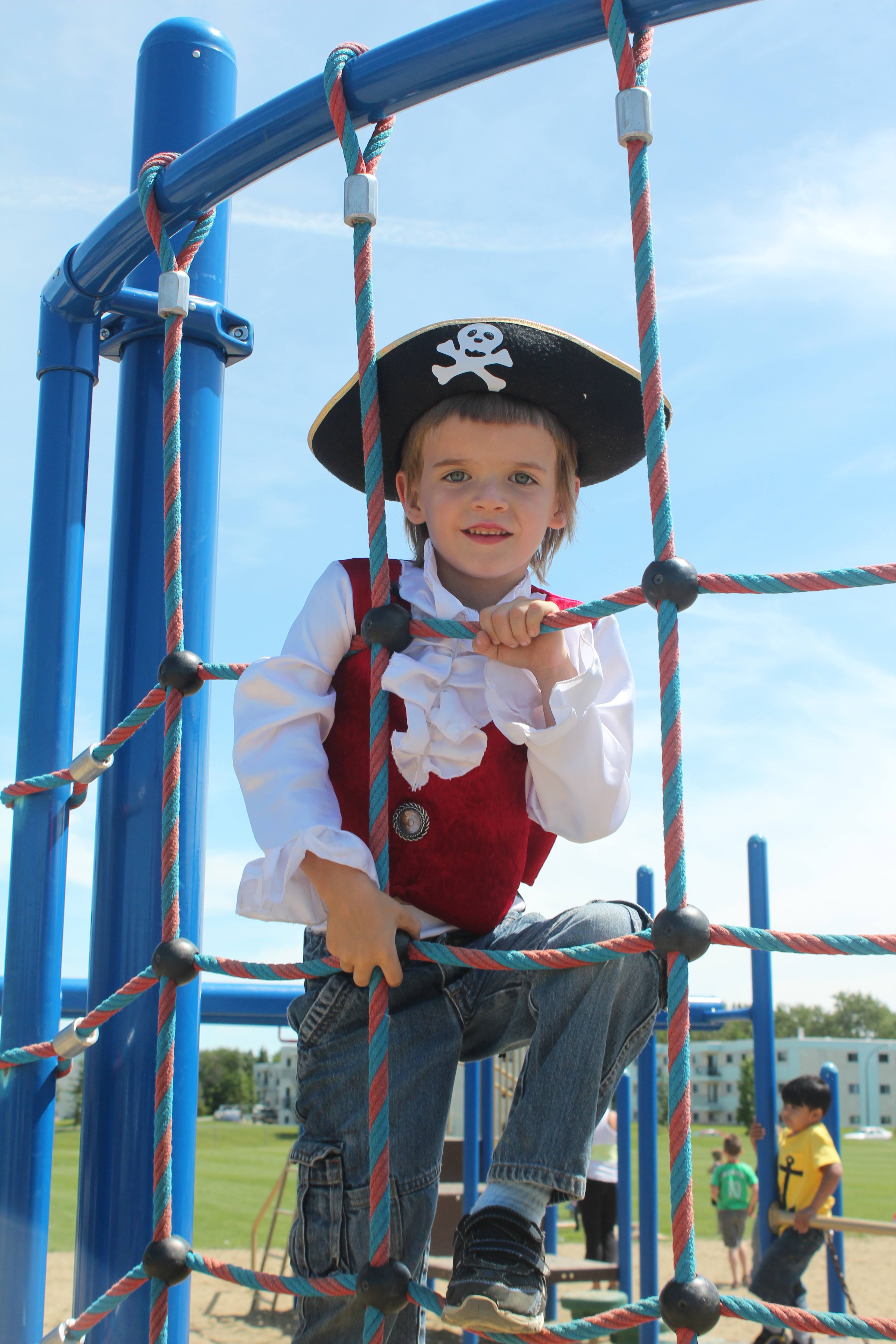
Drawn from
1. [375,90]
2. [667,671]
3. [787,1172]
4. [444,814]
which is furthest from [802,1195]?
[375,90]

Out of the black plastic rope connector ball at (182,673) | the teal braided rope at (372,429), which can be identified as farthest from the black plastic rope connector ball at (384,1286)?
the black plastic rope connector ball at (182,673)

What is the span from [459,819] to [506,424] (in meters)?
0.51

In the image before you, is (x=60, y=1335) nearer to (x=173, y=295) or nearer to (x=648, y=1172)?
(x=173, y=295)

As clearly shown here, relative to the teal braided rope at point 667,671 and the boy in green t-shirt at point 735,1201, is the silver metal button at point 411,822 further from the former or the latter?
the boy in green t-shirt at point 735,1201

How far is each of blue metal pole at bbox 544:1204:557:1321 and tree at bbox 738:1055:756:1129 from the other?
2832 cm

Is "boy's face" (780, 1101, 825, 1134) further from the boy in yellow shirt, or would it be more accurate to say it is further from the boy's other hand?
the boy's other hand

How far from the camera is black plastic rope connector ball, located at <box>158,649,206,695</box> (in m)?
1.64

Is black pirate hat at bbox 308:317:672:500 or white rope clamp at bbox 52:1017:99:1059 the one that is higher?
black pirate hat at bbox 308:317:672:500

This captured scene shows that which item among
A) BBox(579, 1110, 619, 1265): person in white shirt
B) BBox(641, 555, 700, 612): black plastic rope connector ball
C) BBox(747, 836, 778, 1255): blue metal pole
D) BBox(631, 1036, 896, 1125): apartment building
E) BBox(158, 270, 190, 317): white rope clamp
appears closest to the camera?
BBox(641, 555, 700, 612): black plastic rope connector ball

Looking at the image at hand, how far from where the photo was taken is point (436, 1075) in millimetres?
1373

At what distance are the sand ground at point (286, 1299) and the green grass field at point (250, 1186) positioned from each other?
1.68 feet

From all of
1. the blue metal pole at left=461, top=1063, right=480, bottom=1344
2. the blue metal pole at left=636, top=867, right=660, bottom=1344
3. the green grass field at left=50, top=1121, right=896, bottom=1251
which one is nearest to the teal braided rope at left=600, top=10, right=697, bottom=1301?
the blue metal pole at left=636, top=867, right=660, bottom=1344

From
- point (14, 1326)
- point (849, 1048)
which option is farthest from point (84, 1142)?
point (849, 1048)

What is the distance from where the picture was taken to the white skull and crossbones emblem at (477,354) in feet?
4.99
